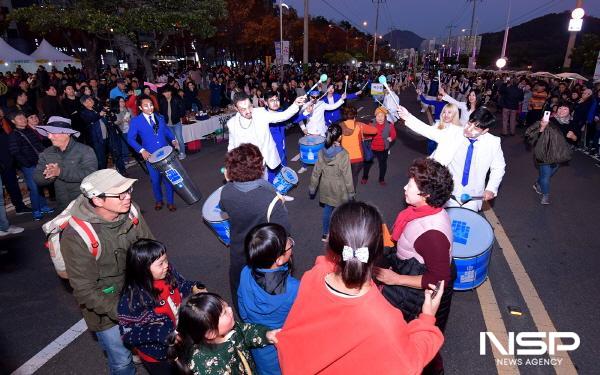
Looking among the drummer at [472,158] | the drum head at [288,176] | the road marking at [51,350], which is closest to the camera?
the road marking at [51,350]

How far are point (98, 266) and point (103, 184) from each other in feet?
1.88

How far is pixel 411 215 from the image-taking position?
8.64 feet

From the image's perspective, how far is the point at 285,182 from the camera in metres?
6.05

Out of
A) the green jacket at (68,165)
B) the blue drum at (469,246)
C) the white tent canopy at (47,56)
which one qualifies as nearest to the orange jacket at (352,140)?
the blue drum at (469,246)

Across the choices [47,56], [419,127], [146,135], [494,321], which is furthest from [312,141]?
[47,56]

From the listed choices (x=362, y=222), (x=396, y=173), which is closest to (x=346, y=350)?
(x=362, y=222)

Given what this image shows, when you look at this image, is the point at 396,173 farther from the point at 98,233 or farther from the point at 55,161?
the point at 98,233

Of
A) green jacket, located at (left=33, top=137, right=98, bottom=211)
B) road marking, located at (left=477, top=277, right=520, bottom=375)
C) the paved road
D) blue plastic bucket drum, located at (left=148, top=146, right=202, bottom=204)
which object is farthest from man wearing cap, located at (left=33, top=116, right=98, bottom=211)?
road marking, located at (left=477, top=277, right=520, bottom=375)

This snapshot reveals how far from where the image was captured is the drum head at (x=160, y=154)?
20.2ft

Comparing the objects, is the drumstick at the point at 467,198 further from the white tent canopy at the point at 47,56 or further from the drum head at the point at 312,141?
the white tent canopy at the point at 47,56

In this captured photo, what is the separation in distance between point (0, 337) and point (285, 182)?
3.98m

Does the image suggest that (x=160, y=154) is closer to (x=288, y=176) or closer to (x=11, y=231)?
(x=288, y=176)

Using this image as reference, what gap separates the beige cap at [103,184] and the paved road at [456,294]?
2.01m

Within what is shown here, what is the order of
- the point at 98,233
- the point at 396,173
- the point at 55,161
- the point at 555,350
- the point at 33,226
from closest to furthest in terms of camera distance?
the point at 98,233
the point at 555,350
the point at 55,161
the point at 33,226
the point at 396,173
